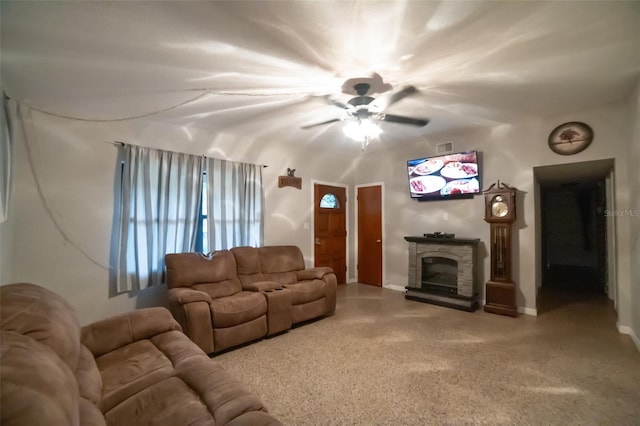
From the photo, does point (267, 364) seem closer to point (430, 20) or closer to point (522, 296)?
point (430, 20)

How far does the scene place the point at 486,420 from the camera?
183cm

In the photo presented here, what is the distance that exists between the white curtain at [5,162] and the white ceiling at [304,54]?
25 cm

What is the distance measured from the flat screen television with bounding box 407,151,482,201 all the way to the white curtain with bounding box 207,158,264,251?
2.59 metres

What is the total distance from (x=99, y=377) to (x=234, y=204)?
2.79 metres

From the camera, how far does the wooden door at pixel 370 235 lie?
5.48 meters

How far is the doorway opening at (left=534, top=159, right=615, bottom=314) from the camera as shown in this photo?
14.8 ft

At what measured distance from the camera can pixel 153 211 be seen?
3445mm

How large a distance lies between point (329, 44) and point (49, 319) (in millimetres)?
2296

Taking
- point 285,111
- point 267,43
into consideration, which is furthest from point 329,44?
point 285,111

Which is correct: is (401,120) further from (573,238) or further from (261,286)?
(573,238)

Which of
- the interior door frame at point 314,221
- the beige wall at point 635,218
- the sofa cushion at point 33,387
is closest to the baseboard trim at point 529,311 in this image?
the beige wall at point 635,218

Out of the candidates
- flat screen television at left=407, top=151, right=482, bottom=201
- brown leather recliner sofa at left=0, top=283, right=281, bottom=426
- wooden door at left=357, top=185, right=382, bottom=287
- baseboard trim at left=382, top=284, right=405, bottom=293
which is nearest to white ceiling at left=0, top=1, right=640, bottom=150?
flat screen television at left=407, top=151, right=482, bottom=201

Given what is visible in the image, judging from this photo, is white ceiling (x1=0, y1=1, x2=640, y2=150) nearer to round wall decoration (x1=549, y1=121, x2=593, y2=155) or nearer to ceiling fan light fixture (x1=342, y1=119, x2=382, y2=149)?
round wall decoration (x1=549, y1=121, x2=593, y2=155)

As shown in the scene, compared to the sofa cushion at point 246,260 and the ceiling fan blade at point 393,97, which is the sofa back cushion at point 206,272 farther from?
the ceiling fan blade at point 393,97
